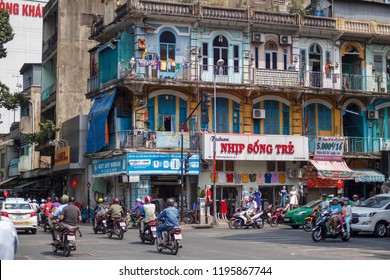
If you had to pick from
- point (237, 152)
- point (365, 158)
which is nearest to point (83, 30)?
point (237, 152)

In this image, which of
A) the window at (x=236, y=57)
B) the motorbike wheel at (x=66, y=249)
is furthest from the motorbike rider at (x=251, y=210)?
the motorbike wheel at (x=66, y=249)

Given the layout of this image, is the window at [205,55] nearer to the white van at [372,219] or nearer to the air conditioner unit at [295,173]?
the air conditioner unit at [295,173]

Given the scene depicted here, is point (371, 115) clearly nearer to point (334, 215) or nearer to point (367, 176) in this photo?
point (367, 176)

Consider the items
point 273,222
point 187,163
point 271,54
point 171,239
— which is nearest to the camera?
point 171,239

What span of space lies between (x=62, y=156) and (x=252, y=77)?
1307 centimetres

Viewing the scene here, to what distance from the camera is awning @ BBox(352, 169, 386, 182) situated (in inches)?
1563

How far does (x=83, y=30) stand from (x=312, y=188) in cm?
1968

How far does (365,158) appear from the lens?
134ft

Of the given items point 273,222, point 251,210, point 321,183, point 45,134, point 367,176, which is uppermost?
point 45,134

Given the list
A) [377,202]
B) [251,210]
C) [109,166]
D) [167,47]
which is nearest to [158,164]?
[109,166]

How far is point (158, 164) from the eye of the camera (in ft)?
117

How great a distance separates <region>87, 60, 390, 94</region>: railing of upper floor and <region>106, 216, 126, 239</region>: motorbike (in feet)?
42.3

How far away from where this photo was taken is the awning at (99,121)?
37.2 meters

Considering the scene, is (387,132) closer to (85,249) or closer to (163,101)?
(163,101)
